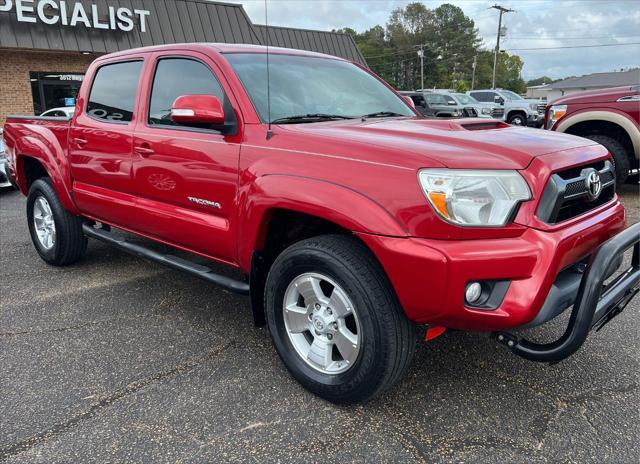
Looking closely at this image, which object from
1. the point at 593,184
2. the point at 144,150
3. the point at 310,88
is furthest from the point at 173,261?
the point at 593,184

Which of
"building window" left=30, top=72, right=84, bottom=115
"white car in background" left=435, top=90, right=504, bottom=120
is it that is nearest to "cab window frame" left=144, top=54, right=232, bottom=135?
"building window" left=30, top=72, right=84, bottom=115

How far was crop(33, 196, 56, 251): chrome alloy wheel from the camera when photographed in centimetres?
490

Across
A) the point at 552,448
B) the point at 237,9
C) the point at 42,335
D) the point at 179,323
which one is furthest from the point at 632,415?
the point at 237,9

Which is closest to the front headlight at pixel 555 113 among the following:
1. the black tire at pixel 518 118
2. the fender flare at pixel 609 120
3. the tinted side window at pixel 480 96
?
the fender flare at pixel 609 120

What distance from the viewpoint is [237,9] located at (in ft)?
59.3

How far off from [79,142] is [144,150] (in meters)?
1.01

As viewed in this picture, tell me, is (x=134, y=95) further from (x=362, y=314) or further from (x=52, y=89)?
(x=52, y=89)

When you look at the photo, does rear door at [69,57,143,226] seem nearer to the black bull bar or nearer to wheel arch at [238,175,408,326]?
wheel arch at [238,175,408,326]

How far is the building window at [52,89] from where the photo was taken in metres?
16.1

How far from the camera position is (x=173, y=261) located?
3.51m

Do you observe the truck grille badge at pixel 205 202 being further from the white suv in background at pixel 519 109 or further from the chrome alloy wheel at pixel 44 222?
the white suv in background at pixel 519 109

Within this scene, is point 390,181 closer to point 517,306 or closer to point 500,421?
point 517,306

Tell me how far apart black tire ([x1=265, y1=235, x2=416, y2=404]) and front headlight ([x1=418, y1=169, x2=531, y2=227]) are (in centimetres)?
43

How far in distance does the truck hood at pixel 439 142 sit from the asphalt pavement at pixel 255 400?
4.04ft
